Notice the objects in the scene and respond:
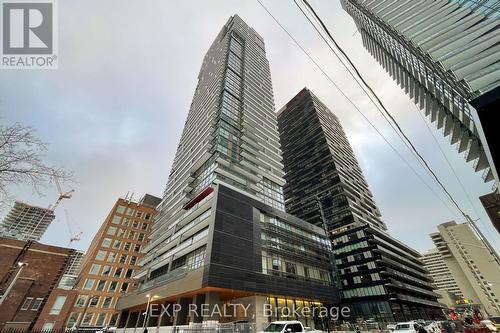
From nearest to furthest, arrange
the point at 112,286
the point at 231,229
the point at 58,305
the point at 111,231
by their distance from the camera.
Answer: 1. the point at 231,229
2. the point at 58,305
3. the point at 112,286
4. the point at 111,231

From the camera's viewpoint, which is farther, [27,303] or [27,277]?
[27,277]

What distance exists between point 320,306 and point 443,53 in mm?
41431

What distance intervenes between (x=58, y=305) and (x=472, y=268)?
18324 cm

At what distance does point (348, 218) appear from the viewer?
71188 millimetres

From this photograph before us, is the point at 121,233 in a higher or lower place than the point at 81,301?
higher

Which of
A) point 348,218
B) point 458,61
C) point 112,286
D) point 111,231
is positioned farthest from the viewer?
point 348,218

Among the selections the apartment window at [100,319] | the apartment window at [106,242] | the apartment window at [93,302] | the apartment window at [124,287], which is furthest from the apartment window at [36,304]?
the apartment window at [106,242]

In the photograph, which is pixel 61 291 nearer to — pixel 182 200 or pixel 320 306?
pixel 182 200

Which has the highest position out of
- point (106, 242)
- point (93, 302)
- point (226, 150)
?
point (226, 150)

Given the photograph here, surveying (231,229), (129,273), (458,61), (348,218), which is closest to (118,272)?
(129,273)

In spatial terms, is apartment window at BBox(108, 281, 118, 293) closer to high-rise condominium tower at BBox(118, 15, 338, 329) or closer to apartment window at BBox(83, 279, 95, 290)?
apartment window at BBox(83, 279, 95, 290)

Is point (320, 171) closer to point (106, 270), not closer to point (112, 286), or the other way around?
point (112, 286)

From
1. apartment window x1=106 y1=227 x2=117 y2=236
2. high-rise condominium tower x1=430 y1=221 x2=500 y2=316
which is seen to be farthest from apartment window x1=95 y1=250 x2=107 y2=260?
high-rise condominium tower x1=430 y1=221 x2=500 y2=316

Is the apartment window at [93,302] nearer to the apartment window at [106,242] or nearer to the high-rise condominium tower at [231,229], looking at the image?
the high-rise condominium tower at [231,229]
